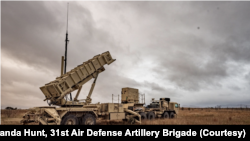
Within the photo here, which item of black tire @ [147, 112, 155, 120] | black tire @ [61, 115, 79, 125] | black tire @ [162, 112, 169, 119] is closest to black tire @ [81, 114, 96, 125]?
black tire @ [61, 115, 79, 125]

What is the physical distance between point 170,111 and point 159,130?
1610 cm

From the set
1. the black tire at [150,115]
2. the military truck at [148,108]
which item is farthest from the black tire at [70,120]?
the black tire at [150,115]

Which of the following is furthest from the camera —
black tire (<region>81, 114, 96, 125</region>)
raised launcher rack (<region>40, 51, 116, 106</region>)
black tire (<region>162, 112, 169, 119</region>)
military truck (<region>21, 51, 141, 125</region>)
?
black tire (<region>162, 112, 169, 119</region>)

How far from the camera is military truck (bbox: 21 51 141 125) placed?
12664 mm

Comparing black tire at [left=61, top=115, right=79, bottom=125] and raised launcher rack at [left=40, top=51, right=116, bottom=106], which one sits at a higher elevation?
raised launcher rack at [left=40, top=51, right=116, bottom=106]

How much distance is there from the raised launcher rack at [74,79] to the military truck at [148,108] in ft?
14.6

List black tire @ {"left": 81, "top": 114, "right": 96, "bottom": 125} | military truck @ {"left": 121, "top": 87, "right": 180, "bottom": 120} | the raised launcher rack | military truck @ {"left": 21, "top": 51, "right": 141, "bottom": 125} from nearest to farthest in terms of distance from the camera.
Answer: military truck @ {"left": 21, "top": 51, "right": 141, "bottom": 125} < the raised launcher rack < black tire @ {"left": 81, "top": 114, "right": 96, "bottom": 125} < military truck @ {"left": 121, "top": 87, "right": 180, "bottom": 120}

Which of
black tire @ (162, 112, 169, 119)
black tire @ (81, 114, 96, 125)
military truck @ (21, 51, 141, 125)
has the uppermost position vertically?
military truck @ (21, 51, 141, 125)

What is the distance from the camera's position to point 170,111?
78.3 feet

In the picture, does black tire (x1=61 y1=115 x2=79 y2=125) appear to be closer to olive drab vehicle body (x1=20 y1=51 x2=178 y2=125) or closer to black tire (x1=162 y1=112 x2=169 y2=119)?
olive drab vehicle body (x1=20 y1=51 x2=178 y2=125)

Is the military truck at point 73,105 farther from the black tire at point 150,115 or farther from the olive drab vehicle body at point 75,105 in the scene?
the black tire at point 150,115

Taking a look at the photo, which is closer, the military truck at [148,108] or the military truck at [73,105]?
the military truck at [73,105]

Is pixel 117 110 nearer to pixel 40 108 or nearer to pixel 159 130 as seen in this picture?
pixel 40 108

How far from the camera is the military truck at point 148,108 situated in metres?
19.2
